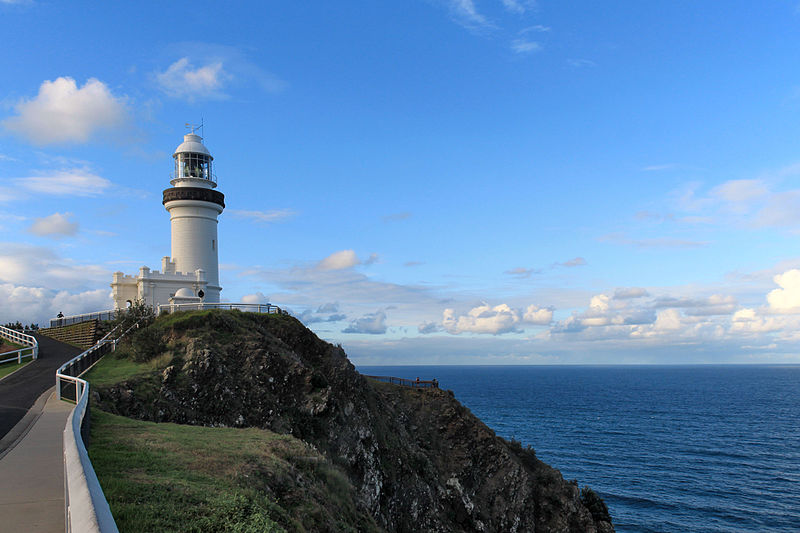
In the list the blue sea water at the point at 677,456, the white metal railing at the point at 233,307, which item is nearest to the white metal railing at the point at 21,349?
the white metal railing at the point at 233,307

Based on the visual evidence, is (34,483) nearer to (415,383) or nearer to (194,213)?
(415,383)

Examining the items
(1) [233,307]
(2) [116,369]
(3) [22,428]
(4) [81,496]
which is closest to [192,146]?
(1) [233,307]

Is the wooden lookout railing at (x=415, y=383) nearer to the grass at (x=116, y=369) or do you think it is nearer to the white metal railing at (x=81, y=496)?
the grass at (x=116, y=369)

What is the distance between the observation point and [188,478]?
11477mm

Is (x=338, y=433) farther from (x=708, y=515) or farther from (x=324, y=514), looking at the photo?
(x=708, y=515)

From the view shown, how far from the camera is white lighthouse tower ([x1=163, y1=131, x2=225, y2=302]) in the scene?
50.8m

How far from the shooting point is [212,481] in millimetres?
11625

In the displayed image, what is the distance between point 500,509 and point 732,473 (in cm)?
3232

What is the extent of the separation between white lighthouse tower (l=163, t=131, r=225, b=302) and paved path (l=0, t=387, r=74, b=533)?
37.4 m

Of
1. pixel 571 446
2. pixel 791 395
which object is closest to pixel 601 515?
pixel 571 446

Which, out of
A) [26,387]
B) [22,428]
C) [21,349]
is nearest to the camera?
[22,428]

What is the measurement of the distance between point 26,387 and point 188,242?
93.8ft

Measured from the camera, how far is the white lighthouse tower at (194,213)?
5075 centimetres

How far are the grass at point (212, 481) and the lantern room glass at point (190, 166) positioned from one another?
3737cm
